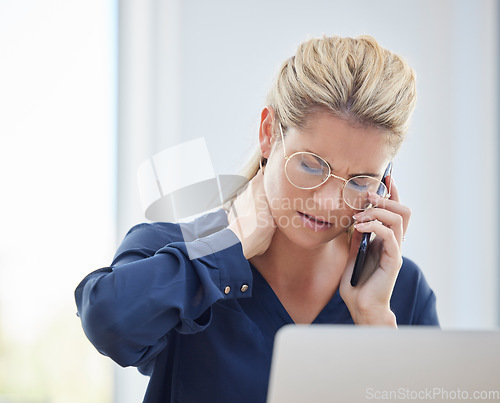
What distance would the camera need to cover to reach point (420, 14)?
7.59 ft

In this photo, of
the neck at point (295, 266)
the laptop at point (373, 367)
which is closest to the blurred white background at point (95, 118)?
the neck at point (295, 266)

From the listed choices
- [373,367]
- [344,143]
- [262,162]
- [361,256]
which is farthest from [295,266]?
[373,367]

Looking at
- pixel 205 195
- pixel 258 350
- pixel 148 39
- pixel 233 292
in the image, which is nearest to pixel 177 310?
pixel 233 292

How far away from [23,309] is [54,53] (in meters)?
0.90

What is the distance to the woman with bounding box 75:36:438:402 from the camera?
3.68 ft

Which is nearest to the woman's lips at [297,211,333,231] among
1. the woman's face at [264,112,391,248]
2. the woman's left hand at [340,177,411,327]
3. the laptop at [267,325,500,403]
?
the woman's face at [264,112,391,248]

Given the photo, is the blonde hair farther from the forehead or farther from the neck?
the neck

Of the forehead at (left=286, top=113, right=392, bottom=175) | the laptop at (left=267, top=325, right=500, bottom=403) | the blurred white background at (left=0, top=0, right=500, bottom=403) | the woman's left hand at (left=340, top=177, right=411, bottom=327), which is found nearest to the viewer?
the laptop at (left=267, top=325, right=500, bottom=403)

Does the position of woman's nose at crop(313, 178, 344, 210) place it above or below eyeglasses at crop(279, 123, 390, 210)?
below

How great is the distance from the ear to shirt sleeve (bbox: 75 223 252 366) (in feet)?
1.00

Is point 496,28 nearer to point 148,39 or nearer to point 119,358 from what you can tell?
point 148,39

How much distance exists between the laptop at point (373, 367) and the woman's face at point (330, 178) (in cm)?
59

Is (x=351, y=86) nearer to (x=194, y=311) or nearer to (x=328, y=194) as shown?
(x=328, y=194)

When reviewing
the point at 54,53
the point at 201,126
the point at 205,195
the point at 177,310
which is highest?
the point at 54,53
